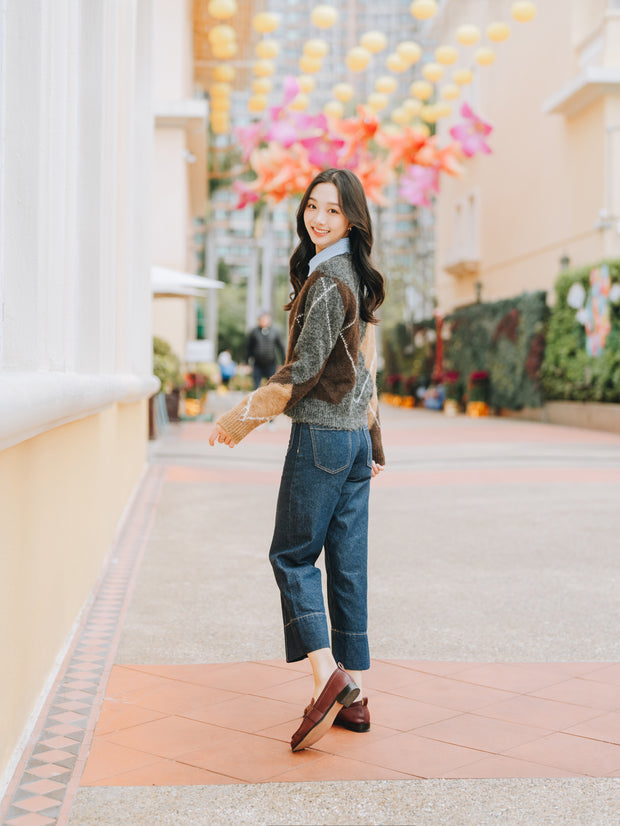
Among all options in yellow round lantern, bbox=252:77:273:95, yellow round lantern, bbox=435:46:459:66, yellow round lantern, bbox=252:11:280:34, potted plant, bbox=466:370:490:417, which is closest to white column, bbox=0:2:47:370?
yellow round lantern, bbox=252:11:280:34

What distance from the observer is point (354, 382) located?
11.1ft

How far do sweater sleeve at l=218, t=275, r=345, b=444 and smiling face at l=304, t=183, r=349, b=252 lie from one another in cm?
21

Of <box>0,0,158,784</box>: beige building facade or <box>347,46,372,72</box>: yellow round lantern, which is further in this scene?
<box>347,46,372,72</box>: yellow round lantern

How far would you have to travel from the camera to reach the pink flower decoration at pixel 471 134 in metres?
17.5

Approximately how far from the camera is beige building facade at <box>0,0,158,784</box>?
3117mm

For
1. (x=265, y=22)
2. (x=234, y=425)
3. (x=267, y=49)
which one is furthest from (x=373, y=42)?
(x=234, y=425)

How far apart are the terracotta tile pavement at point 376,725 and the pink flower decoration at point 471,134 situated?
47.2 feet

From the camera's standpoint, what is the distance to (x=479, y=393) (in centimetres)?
2566

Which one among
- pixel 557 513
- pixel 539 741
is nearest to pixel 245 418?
pixel 539 741

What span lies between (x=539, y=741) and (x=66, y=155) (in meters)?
2.88

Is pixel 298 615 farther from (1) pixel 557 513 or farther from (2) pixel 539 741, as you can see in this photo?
A: (1) pixel 557 513

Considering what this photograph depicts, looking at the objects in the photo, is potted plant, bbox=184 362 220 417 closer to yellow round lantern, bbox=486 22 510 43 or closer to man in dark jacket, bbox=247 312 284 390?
man in dark jacket, bbox=247 312 284 390

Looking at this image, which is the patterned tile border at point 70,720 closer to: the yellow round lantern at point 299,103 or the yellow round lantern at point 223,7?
the yellow round lantern at point 223,7

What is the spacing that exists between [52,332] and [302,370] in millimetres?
1214
